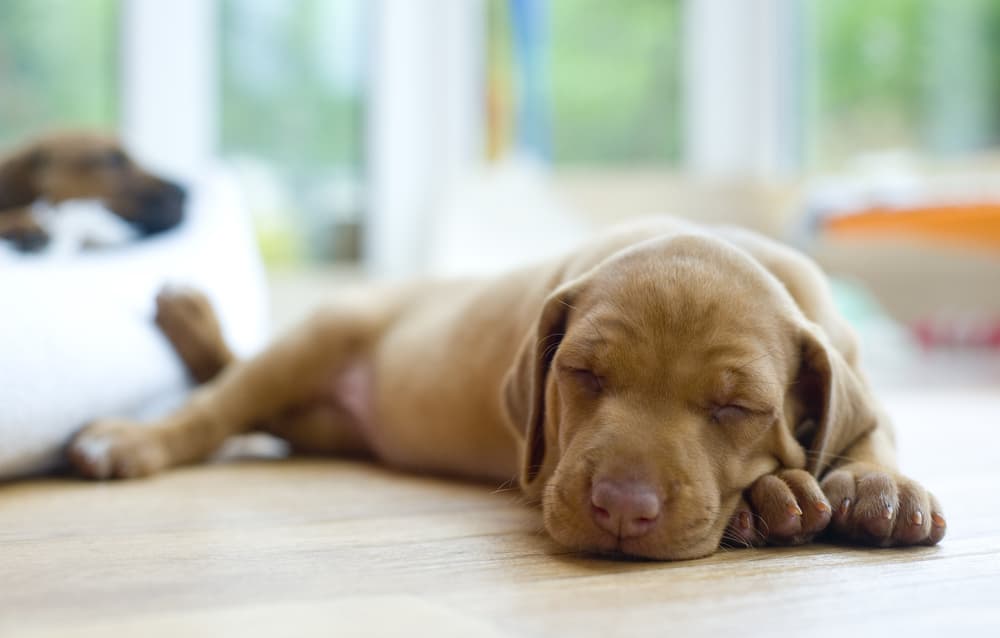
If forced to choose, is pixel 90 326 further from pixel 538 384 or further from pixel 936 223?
pixel 936 223

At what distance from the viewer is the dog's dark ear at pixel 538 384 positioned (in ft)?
7.18

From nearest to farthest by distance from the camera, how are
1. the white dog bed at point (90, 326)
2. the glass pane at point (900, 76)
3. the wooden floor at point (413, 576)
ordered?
the wooden floor at point (413, 576) < the white dog bed at point (90, 326) < the glass pane at point (900, 76)

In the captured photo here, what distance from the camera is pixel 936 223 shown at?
5.61 metres

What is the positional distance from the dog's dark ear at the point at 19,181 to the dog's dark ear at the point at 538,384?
2.41 metres

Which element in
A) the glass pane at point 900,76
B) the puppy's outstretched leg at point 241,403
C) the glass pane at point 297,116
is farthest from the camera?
the glass pane at point 297,116

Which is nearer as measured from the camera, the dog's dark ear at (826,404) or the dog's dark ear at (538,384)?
the dog's dark ear at (826,404)

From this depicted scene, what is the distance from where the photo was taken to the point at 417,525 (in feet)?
7.15

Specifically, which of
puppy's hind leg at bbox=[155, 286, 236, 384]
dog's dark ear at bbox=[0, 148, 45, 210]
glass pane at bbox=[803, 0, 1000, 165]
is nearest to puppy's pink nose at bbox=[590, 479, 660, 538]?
puppy's hind leg at bbox=[155, 286, 236, 384]

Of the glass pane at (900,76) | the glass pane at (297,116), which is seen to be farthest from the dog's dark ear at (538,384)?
the glass pane at (900,76)

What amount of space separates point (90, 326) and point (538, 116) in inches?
207

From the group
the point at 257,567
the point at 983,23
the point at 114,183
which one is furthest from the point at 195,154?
the point at 257,567

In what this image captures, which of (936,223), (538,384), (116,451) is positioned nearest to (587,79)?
(936,223)

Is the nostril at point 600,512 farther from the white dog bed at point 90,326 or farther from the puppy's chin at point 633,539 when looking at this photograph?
the white dog bed at point 90,326

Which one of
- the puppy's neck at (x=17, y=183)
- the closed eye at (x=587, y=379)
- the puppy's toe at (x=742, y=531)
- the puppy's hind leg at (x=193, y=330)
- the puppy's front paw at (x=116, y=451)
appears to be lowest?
the puppy's front paw at (x=116, y=451)
